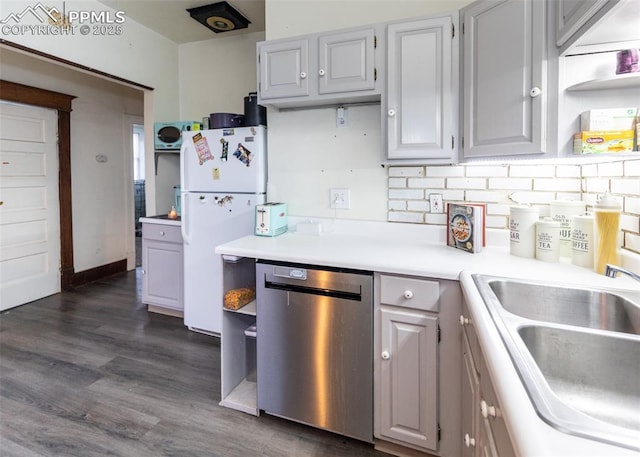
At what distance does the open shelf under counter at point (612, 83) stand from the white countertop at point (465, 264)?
705mm

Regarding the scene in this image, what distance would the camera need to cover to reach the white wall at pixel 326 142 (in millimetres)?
2096

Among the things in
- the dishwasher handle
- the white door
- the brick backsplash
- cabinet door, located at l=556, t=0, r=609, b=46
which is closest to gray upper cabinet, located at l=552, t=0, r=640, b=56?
cabinet door, located at l=556, t=0, r=609, b=46

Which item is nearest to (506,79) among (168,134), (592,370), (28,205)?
(592,370)

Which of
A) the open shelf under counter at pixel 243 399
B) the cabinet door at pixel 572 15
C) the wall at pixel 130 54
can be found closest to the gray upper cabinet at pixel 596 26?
the cabinet door at pixel 572 15

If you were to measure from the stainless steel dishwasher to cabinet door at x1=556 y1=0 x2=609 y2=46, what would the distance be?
1.16 metres

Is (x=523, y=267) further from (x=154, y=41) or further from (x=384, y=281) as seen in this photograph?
(x=154, y=41)

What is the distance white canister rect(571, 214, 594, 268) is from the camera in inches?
56.0

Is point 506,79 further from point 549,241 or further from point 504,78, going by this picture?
point 549,241

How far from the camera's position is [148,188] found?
3383 millimetres

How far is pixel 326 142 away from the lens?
225 cm

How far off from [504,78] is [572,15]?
12.4 inches

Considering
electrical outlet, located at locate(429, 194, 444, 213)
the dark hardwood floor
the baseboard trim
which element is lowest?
the dark hardwood floor

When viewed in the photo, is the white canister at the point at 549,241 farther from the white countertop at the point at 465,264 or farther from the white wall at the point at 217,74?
the white wall at the point at 217,74

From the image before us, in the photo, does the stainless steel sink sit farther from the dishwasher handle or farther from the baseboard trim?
the baseboard trim
